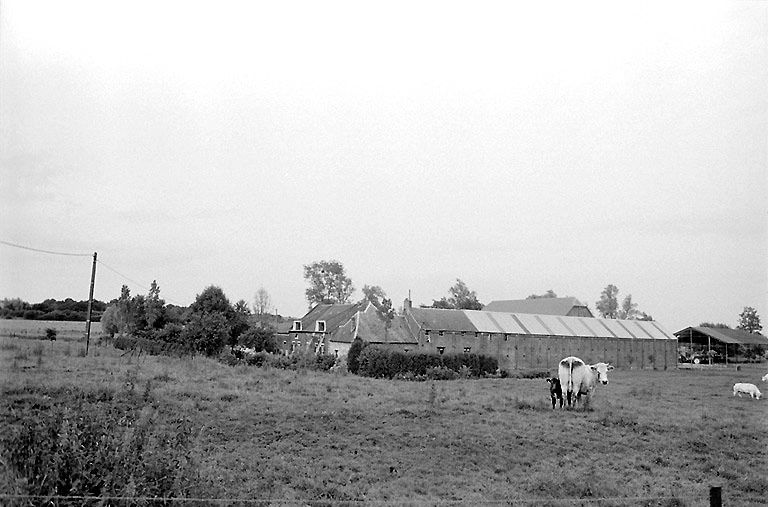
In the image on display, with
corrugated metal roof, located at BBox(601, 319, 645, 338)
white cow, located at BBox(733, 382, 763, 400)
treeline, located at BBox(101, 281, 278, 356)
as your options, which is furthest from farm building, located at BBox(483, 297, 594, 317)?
white cow, located at BBox(733, 382, 763, 400)

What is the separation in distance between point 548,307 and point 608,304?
17618 millimetres

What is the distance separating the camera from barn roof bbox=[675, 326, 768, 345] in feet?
135

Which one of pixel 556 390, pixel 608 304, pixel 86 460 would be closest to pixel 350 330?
pixel 556 390

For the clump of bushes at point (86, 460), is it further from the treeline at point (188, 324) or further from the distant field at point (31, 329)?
the treeline at point (188, 324)

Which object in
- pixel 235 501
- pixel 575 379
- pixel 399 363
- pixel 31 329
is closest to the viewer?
pixel 235 501

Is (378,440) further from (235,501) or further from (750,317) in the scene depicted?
(750,317)

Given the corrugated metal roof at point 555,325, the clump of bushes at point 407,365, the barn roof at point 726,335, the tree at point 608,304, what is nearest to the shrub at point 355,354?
the clump of bushes at point 407,365

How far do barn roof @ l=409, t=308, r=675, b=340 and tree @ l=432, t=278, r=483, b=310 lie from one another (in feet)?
65.5

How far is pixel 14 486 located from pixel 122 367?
599 inches

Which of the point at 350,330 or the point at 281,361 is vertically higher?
the point at 350,330

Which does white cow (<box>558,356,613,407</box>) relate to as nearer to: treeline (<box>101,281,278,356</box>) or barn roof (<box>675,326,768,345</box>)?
treeline (<box>101,281,278,356</box>)

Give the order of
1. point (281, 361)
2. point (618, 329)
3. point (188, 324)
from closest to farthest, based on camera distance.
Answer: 1. point (281, 361)
2. point (188, 324)
3. point (618, 329)

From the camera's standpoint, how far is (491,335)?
141 ft

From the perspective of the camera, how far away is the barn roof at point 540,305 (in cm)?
6336
